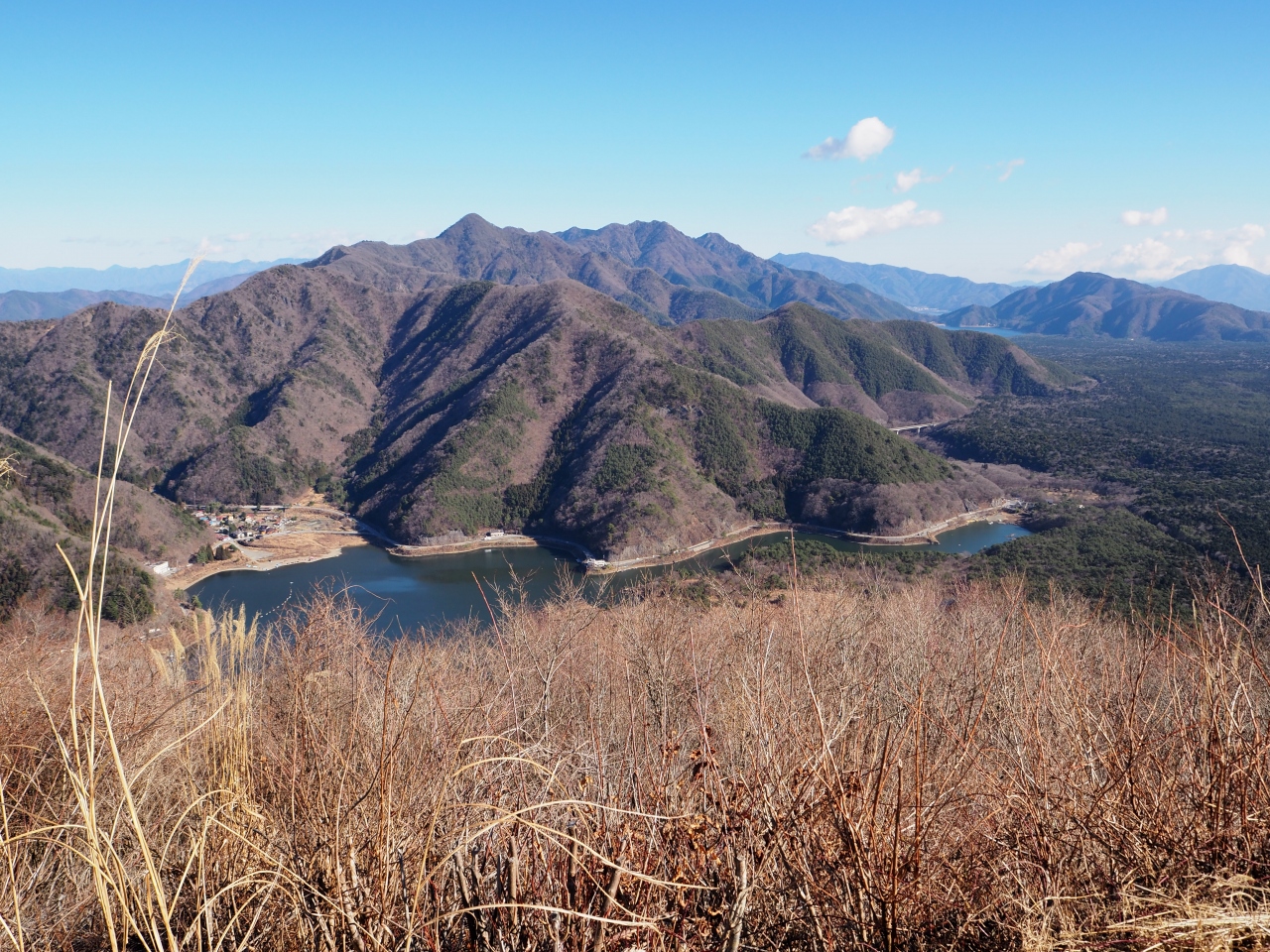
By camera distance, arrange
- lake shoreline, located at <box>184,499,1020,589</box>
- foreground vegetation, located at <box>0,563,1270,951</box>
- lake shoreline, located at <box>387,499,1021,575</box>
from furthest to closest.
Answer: lake shoreline, located at <box>387,499,1021,575</box>
lake shoreline, located at <box>184,499,1020,589</box>
foreground vegetation, located at <box>0,563,1270,951</box>

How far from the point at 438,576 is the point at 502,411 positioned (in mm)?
25631

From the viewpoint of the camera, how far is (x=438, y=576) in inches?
2030

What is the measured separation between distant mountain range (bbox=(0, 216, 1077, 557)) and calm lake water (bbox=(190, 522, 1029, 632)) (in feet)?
10.9

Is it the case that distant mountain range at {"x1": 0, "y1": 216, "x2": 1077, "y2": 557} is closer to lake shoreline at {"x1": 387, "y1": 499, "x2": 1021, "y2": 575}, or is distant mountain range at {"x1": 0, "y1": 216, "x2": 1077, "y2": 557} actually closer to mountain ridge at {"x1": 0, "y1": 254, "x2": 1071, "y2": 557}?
mountain ridge at {"x1": 0, "y1": 254, "x2": 1071, "y2": 557}

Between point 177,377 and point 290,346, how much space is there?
1865 centimetres

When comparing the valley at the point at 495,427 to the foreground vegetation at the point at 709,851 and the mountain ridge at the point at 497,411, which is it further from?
the foreground vegetation at the point at 709,851

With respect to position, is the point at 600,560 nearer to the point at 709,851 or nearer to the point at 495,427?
the point at 495,427

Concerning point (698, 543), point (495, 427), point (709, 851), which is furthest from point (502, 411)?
point (709, 851)

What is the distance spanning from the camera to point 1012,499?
222 ft

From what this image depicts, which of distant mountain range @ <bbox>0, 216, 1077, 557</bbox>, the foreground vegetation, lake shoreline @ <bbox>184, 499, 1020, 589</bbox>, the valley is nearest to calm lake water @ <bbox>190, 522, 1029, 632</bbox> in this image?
lake shoreline @ <bbox>184, 499, 1020, 589</bbox>

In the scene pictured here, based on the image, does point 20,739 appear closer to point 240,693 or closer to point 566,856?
point 240,693

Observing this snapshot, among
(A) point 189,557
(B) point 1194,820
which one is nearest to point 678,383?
(A) point 189,557

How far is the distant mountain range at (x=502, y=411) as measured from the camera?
61.9 metres

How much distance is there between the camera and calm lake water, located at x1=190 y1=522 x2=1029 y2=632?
43.6 m
